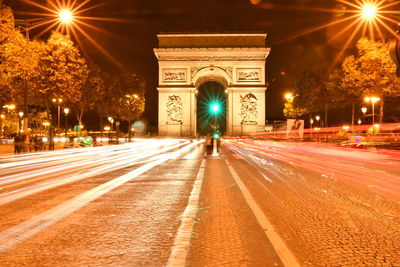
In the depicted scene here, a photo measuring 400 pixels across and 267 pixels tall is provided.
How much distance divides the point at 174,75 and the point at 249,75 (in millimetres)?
10415

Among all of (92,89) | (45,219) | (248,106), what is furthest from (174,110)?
(45,219)

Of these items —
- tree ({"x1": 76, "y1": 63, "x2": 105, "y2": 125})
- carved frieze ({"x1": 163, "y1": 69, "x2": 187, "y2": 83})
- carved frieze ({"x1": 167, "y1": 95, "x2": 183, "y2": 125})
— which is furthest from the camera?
carved frieze ({"x1": 163, "y1": 69, "x2": 187, "y2": 83})

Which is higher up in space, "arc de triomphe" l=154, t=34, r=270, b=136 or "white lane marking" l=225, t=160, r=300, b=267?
"arc de triomphe" l=154, t=34, r=270, b=136

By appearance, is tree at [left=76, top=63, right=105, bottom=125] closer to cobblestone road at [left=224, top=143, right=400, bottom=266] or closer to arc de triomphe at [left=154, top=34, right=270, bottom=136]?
arc de triomphe at [left=154, top=34, right=270, bottom=136]

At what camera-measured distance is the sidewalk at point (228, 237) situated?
352 cm

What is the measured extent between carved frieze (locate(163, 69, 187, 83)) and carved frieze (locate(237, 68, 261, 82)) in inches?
301

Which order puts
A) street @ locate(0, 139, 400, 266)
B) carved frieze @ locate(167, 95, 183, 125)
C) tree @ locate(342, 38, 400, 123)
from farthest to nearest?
carved frieze @ locate(167, 95, 183, 125), tree @ locate(342, 38, 400, 123), street @ locate(0, 139, 400, 266)

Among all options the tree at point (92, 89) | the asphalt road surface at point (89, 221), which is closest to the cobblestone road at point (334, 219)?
the asphalt road surface at point (89, 221)

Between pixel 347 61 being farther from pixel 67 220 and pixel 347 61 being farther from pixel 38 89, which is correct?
pixel 67 220

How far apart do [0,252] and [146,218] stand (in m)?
1.96

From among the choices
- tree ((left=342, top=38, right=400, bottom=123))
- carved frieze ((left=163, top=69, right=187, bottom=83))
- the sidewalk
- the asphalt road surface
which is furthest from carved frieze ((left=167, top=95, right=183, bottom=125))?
the sidewalk

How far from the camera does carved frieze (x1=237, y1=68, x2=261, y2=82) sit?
179ft

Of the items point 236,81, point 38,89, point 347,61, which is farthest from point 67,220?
point 236,81

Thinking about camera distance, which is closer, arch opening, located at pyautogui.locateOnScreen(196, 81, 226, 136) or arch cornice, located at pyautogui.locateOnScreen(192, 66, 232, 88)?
arch cornice, located at pyautogui.locateOnScreen(192, 66, 232, 88)
